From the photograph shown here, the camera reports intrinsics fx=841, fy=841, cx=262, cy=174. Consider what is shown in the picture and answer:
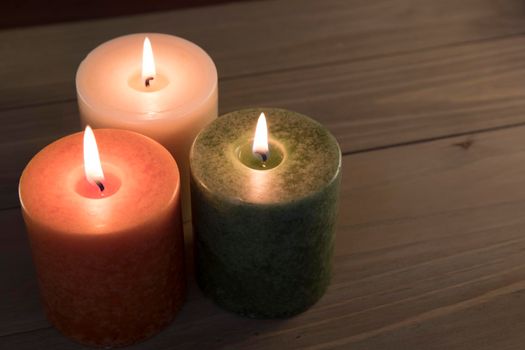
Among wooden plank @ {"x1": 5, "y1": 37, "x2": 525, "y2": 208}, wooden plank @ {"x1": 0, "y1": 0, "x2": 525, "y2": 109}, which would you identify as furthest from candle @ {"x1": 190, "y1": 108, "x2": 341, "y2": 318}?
wooden plank @ {"x1": 0, "y1": 0, "x2": 525, "y2": 109}

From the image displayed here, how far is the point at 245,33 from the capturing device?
1224 millimetres

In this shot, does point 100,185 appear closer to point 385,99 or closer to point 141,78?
point 141,78

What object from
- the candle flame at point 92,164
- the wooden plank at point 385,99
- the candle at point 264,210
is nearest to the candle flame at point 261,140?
the candle at point 264,210

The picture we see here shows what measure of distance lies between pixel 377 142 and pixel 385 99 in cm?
9

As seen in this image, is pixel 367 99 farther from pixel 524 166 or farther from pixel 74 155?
pixel 74 155

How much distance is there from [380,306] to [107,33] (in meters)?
0.60

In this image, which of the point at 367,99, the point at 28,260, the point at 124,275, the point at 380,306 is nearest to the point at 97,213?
the point at 124,275

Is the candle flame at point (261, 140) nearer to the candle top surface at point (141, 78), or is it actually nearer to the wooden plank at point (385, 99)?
the candle top surface at point (141, 78)

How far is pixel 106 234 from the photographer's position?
729 millimetres

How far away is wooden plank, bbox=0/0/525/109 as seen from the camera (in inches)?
45.5

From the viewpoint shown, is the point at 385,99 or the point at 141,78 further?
the point at 385,99

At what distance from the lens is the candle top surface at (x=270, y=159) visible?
0.76 meters

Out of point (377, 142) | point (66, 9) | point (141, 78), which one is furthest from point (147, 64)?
point (66, 9)

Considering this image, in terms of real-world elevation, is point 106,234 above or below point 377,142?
above
